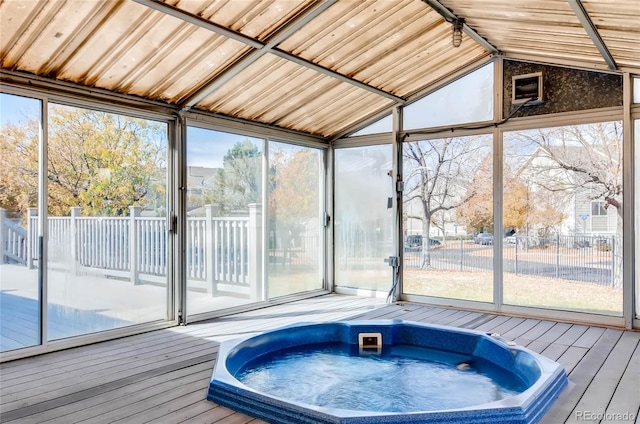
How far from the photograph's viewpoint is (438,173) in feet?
20.3

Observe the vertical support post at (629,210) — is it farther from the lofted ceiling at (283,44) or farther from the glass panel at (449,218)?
the glass panel at (449,218)

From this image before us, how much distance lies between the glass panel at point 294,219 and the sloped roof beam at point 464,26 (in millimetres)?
2735

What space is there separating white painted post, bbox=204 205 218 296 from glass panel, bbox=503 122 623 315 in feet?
11.3

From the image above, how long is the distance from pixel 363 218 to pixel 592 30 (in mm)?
3763

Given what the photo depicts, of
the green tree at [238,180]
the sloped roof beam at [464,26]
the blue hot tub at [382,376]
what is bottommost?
the blue hot tub at [382,376]

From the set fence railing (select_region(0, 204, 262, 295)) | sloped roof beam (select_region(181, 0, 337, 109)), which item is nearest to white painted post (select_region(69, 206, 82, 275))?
fence railing (select_region(0, 204, 262, 295))

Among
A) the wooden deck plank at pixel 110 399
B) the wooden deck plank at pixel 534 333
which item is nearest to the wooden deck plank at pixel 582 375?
the wooden deck plank at pixel 534 333

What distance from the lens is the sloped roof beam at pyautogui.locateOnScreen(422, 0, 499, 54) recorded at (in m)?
4.27

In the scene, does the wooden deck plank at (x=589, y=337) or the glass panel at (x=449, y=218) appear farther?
the glass panel at (x=449, y=218)

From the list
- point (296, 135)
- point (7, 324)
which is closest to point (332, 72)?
point (296, 135)

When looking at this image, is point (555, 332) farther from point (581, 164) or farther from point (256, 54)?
point (256, 54)

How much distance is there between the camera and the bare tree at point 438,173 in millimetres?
5902

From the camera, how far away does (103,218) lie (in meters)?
4.39

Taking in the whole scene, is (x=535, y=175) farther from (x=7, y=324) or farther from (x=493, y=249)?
(x=7, y=324)
